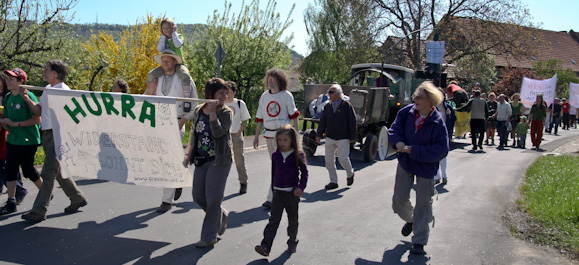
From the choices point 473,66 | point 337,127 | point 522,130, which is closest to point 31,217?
point 337,127

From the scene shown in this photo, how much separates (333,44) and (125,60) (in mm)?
21252

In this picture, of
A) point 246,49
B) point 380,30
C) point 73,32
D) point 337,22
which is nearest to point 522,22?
point 380,30

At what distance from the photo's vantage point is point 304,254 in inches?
199

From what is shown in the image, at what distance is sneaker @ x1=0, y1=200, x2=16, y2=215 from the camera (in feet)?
20.0

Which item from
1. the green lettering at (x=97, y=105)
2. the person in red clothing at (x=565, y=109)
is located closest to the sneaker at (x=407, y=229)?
the green lettering at (x=97, y=105)

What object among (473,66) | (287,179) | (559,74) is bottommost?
(287,179)

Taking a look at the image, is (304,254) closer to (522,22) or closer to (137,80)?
(137,80)

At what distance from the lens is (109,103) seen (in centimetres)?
545

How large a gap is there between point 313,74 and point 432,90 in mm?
32398

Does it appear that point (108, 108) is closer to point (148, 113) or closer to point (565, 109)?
point (148, 113)

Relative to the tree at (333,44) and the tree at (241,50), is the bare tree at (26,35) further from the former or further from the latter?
the tree at (333,44)

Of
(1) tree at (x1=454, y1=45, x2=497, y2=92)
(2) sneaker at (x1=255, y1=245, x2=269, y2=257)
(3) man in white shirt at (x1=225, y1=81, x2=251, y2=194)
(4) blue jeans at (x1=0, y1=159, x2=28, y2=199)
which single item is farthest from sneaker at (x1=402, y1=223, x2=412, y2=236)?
(1) tree at (x1=454, y1=45, x2=497, y2=92)

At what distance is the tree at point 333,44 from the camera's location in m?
33.0

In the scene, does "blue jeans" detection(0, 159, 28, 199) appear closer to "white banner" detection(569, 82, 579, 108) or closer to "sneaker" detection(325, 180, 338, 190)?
"sneaker" detection(325, 180, 338, 190)
